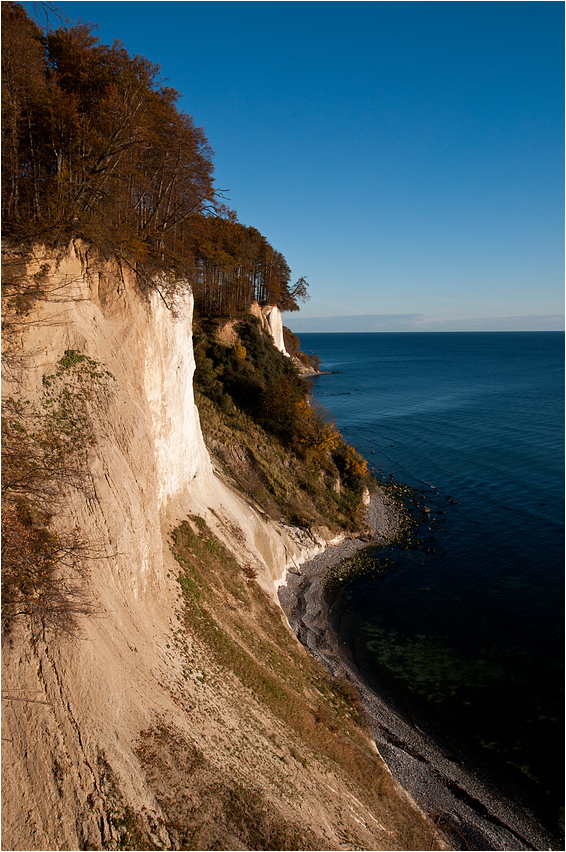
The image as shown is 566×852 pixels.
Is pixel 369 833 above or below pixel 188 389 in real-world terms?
below

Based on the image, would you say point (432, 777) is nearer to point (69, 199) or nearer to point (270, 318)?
point (69, 199)

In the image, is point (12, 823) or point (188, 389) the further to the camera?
point (188, 389)

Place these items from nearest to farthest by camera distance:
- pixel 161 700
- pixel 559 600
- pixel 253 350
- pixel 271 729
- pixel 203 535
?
pixel 161 700
pixel 271 729
pixel 203 535
pixel 559 600
pixel 253 350

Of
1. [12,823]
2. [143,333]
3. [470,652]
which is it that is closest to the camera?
[12,823]

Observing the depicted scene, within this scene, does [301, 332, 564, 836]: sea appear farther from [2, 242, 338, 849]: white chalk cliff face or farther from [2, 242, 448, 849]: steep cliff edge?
[2, 242, 338, 849]: white chalk cliff face

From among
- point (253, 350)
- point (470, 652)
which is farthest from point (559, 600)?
point (253, 350)

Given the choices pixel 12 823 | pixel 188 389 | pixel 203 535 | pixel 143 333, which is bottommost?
pixel 12 823

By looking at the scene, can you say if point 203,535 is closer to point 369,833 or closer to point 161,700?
point 161,700

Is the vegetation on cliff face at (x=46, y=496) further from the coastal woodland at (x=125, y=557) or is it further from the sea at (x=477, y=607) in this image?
the sea at (x=477, y=607)
